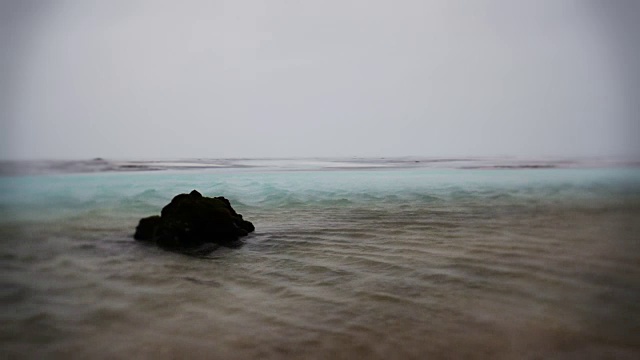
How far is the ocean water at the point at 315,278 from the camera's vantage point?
234cm

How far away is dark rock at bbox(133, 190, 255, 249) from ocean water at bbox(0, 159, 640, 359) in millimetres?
258

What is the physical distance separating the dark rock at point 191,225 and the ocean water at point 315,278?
0.26 metres

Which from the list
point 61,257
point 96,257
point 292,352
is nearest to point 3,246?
point 61,257

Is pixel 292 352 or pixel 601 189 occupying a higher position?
pixel 601 189

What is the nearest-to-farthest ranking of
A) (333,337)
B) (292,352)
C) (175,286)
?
(292,352) → (333,337) → (175,286)

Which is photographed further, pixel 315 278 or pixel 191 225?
pixel 191 225

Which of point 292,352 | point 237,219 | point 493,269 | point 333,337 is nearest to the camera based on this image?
point 292,352

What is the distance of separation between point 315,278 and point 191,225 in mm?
1827

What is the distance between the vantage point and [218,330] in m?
2.50

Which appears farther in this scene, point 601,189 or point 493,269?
point 601,189

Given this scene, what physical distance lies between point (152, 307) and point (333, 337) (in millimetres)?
1289

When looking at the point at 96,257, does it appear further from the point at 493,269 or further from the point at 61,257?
the point at 493,269

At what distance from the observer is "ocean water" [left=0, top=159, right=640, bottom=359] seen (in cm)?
234

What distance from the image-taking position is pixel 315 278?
3.50 metres
